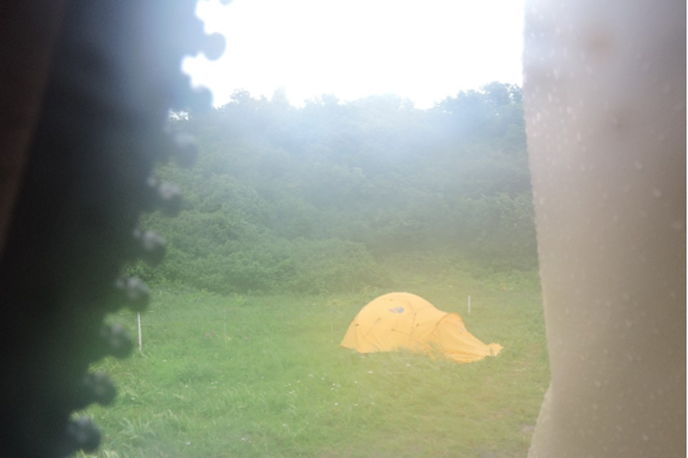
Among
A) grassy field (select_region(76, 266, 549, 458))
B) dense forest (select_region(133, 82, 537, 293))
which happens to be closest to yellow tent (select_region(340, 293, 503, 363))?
grassy field (select_region(76, 266, 549, 458))

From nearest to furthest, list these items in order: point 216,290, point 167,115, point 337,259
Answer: point 167,115 < point 216,290 < point 337,259

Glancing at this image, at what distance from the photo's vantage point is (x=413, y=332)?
3.70 m

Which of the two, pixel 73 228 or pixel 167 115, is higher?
pixel 167 115

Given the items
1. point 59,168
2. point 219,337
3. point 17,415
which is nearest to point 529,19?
point 59,168

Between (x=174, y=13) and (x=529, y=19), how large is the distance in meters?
0.28

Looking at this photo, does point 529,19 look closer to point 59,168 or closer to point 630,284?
point 630,284

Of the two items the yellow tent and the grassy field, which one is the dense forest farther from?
the yellow tent

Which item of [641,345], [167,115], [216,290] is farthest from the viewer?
[216,290]

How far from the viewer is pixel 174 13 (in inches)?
15.7

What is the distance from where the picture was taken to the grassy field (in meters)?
2.82

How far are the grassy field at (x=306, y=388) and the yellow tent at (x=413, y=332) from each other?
0.32 ft

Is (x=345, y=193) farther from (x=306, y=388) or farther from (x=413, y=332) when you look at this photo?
(x=306, y=388)

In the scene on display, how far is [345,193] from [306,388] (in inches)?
123

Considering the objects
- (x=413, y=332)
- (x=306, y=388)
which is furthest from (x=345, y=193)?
(x=306, y=388)
